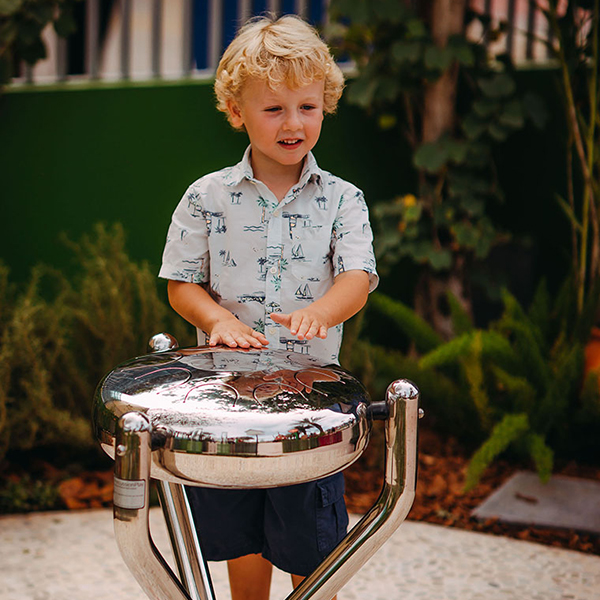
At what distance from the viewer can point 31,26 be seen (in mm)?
3240

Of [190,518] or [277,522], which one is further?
[277,522]

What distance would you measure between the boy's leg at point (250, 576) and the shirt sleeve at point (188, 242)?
1.98 ft

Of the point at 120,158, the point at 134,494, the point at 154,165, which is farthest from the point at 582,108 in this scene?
the point at 134,494

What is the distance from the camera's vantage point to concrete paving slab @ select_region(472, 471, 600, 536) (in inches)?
103

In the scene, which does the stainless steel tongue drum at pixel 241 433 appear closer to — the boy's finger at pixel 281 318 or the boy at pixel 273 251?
the boy's finger at pixel 281 318

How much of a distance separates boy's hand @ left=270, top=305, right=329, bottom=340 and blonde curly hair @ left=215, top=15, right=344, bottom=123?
0.41 m

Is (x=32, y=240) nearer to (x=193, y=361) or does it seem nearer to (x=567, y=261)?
(x=567, y=261)

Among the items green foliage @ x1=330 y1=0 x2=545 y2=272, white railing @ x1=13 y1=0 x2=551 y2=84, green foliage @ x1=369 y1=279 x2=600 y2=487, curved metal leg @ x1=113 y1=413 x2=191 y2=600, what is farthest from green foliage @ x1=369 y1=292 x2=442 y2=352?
curved metal leg @ x1=113 y1=413 x2=191 y2=600

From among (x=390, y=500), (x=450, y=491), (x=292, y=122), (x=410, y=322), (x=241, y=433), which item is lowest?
(x=450, y=491)

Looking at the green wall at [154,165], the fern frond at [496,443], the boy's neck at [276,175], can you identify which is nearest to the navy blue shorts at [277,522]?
the boy's neck at [276,175]

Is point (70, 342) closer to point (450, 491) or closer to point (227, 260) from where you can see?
point (450, 491)

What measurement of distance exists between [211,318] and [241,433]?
16.6 inches

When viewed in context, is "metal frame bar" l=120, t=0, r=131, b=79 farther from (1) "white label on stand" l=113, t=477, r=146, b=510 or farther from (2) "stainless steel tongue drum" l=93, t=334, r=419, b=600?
(1) "white label on stand" l=113, t=477, r=146, b=510

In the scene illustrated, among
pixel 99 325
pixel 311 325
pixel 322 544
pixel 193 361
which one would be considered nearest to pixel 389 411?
pixel 311 325
